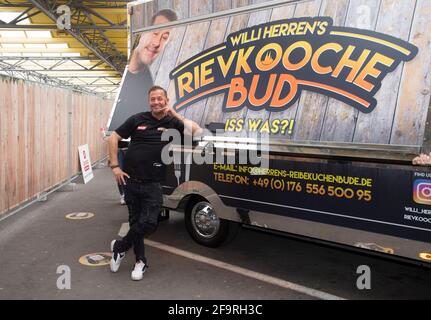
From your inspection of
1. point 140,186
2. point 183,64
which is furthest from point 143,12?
point 140,186

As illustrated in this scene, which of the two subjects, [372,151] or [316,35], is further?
[316,35]

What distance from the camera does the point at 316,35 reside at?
13.6 ft

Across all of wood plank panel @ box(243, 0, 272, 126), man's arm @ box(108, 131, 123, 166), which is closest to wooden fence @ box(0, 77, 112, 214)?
man's arm @ box(108, 131, 123, 166)

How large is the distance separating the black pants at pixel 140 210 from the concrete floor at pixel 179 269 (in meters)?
0.34

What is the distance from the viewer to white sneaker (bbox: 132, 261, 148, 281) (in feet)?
14.5

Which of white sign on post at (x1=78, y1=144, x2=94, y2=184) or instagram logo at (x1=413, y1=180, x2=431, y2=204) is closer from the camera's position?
instagram logo at (x1=413, y1=180, x2=431, y2=204)

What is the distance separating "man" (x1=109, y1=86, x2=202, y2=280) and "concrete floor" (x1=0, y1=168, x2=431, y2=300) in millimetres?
348

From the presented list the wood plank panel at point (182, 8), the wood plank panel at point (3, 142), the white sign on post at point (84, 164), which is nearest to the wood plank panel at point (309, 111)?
the wood plank panel at point (182, 8)

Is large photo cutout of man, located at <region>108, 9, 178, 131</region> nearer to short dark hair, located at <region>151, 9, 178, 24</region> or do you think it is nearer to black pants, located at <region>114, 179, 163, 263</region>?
short dark hair, located at <region>151, 9, 178, 24</region>

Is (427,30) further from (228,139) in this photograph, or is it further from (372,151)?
(228,139)

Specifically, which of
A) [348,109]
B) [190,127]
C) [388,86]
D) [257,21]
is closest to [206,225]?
[190,127]

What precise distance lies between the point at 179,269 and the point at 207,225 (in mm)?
771
